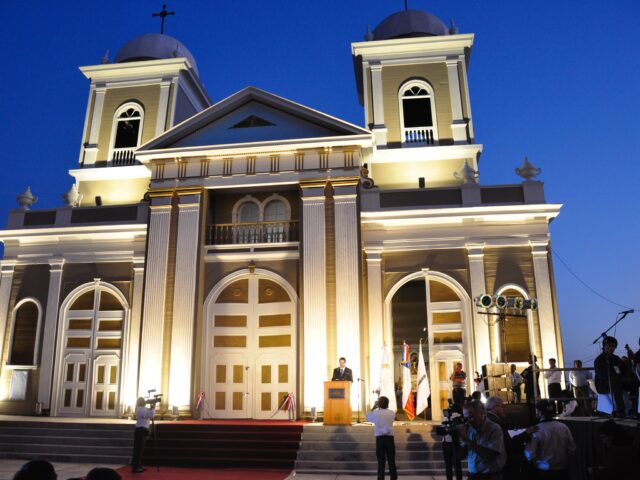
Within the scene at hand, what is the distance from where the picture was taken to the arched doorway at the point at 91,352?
18328 mm

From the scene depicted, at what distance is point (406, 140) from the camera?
21297 millimetres

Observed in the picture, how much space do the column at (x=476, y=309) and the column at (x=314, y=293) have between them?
4487 millimetres

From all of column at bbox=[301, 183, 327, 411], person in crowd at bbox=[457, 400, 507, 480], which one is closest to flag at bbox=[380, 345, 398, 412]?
column at bbox=[301, 183, 327, 411]

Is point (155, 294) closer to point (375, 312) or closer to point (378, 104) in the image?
point (375, 312)

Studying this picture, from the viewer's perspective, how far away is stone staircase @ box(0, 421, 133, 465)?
13.6m

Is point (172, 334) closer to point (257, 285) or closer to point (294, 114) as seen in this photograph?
point (257, 285)

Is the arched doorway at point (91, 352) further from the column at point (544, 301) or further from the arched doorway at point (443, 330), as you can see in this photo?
the column at point (544, 301)

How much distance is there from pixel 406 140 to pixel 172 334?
1091 centimetres

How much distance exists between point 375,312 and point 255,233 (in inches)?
183

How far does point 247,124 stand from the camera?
18.9 m

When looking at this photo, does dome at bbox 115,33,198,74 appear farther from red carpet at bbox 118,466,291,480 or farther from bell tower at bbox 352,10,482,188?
red carpet at bbox 118,466,291,480

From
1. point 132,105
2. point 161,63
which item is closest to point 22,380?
point 132,105

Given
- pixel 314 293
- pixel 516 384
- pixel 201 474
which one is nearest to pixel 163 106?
pixel 314 293

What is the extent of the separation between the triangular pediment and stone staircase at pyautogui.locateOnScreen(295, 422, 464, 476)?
9223 millimetres
